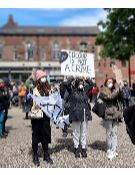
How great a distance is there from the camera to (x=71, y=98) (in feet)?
34.5

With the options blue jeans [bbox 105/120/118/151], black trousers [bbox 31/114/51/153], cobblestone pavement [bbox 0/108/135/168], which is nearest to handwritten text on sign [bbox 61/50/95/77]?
blue jeans [bbox 105/120/118/151]

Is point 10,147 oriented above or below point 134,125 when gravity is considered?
below

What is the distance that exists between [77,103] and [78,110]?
0.55ft

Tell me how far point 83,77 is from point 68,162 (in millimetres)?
2194

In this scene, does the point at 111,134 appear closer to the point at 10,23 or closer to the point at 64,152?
the point at 64,152

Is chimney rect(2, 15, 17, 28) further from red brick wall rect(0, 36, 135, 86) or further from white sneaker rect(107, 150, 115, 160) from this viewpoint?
white sneaker rect(107, 150, 115, 160)

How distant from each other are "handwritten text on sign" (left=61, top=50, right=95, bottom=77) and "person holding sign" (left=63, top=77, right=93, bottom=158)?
0.41 metres

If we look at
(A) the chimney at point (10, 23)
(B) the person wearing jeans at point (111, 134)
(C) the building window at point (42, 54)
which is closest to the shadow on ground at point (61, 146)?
(B) the person wearing jeans at point (111, 134)

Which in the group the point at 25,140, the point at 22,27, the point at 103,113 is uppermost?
the point at 22,27

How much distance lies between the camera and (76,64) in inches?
439

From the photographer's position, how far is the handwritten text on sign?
1102 centimetres

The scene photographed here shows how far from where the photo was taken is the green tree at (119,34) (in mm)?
41156

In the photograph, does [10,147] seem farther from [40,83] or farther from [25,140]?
[40,83]

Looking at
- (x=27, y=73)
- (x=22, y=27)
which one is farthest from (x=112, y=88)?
(x=22, y=27)
